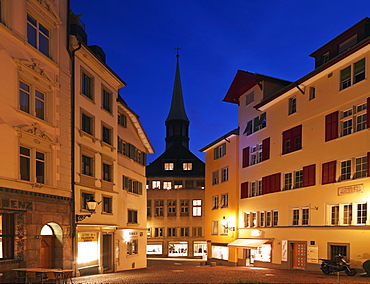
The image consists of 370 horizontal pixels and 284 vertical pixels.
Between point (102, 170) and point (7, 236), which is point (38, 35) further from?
point (102, 170)

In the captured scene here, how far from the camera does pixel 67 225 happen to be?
2314 cm

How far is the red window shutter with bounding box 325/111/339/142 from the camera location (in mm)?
27391

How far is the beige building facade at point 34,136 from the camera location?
18.5 metres

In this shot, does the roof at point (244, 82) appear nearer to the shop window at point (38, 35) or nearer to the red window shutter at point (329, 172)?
the red window shutter at point (329, 172)

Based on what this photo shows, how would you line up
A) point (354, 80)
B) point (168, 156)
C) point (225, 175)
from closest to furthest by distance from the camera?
1. point (354, 80)
2. point (225, 175)
3. point (168, 156)

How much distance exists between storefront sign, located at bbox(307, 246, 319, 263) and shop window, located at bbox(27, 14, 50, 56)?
804 inches

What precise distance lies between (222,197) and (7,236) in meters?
30.7

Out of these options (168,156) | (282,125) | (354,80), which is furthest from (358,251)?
(168,156)

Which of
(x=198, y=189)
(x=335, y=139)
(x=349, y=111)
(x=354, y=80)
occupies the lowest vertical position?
(x=198, y=189)

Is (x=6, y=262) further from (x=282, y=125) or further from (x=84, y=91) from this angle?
(x=282, y=125)

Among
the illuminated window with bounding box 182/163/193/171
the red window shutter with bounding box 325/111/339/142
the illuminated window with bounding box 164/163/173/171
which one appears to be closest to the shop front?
the red window shutter with bounding box 325/111/339/142

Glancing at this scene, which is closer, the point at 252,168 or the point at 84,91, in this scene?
the point at 84,91

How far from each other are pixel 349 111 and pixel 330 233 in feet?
25.2

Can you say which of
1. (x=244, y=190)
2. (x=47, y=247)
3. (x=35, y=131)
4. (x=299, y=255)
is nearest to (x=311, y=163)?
(x=299, y=255)
